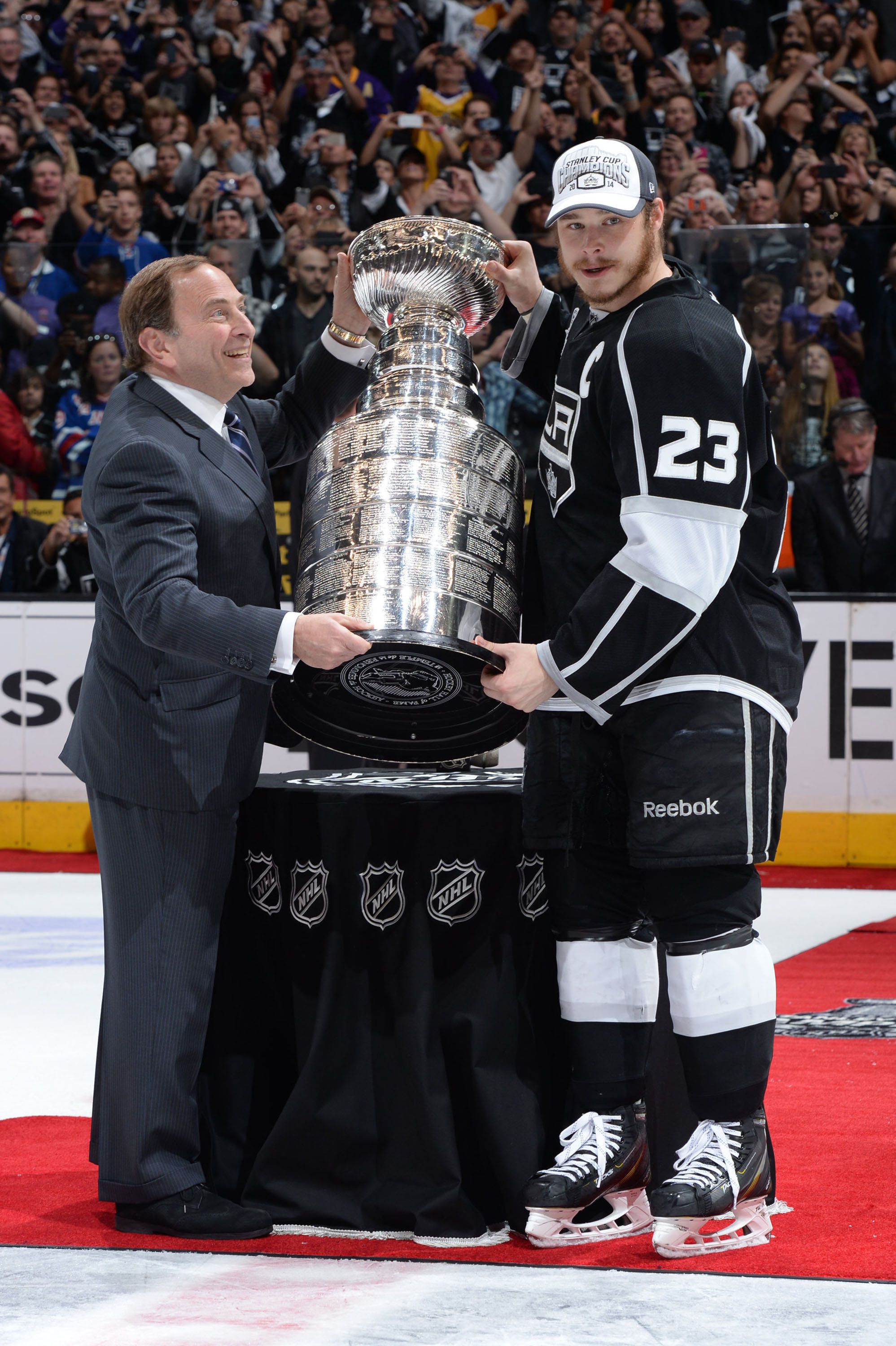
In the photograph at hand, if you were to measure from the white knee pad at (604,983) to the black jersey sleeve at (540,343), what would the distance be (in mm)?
1109

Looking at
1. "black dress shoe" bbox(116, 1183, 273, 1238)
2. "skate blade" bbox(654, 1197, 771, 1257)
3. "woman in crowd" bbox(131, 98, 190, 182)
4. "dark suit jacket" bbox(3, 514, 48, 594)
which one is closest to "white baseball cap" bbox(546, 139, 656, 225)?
"skate blade" bbox(654, 1197, 771, 1257)

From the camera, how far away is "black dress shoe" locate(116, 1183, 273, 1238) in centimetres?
276

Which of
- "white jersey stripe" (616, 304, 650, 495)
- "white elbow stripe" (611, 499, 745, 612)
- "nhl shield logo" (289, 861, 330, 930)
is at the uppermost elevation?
"white jersey stripe" (616, 304, 650, 495)

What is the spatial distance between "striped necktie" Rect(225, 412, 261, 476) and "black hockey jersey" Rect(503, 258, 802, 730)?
561 mm

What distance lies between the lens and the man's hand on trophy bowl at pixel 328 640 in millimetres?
2557

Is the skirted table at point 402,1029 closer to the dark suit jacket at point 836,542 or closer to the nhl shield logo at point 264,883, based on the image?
the nhl shield logo at point 264,883

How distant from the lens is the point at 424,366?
9.84 feet

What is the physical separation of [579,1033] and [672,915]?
0.29m

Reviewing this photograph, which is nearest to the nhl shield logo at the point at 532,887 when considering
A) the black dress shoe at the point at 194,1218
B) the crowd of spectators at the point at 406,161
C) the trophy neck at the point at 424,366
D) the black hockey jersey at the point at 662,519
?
the black hockey jersey at the point at 662,519

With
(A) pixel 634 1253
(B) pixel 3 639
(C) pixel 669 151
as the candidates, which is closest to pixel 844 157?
(C) pixel 669 151

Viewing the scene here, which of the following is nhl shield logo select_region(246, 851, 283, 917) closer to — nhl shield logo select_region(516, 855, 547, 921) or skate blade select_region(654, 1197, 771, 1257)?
nhl shield logo select_region(516, 855, 547, 921)

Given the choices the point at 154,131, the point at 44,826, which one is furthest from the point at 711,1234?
the point at 154,131

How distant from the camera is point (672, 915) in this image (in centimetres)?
273

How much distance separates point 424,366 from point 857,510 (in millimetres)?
4937
